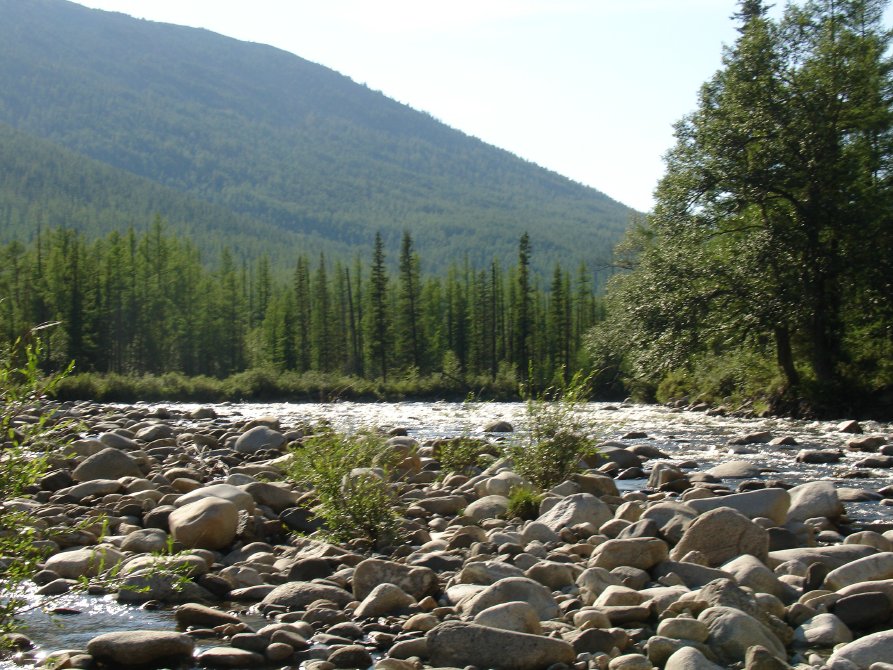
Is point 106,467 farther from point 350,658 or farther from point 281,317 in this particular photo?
point 281,317

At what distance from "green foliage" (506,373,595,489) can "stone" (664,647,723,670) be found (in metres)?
7.46

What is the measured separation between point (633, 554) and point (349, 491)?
3553 millimetres

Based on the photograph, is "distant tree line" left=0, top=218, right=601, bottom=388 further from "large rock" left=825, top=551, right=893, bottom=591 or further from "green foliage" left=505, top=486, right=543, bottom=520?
"large rock" left=825, top=551, right=893, bottom=591

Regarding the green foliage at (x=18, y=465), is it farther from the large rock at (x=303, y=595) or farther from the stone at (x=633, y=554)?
the stone at (x=633, y=554)

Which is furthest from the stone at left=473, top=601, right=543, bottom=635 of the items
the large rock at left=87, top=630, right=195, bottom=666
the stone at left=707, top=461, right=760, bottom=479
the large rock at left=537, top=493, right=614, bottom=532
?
the stone at left=707, top=461, right=760, bottom=479

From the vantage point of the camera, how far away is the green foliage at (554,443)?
14.1m

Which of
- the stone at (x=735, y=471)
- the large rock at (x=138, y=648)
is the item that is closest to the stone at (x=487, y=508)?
the stone at (x=735, y=471)

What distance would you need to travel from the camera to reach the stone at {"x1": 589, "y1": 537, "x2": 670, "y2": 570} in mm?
9039

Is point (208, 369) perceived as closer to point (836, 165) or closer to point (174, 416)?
point (174, 416)

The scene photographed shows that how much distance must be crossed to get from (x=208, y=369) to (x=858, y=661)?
8148cm

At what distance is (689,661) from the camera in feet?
21.3

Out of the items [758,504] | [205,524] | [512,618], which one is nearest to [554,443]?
[758,504]

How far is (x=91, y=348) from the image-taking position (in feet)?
236

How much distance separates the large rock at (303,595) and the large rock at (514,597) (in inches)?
47.6
